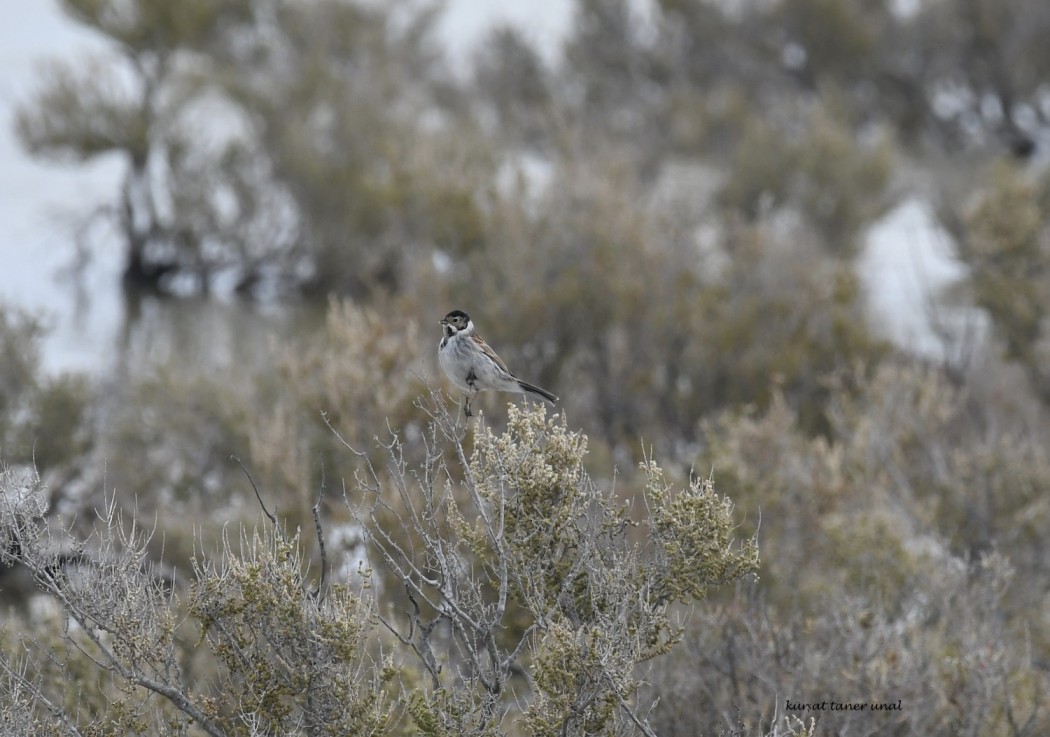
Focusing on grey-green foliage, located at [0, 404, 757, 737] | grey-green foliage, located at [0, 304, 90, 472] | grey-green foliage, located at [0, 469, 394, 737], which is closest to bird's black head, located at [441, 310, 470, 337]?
grey-green foliage, located at [0, 404, 757, 737]

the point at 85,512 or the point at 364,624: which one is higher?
the point at 85,512

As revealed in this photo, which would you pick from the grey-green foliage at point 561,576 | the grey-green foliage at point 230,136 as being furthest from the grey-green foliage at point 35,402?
the grey-green foliage at point 230,136

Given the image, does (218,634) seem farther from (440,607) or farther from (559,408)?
(559,408)

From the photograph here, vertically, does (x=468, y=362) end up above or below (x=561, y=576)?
above

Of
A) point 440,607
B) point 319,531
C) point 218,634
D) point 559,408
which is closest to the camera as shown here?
point 319,531

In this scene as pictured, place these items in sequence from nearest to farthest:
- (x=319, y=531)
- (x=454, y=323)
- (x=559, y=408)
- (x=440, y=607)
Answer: (x=319, y=531) → (x=440, y=607) → (x=454, y=323) → (x=559, y=408)

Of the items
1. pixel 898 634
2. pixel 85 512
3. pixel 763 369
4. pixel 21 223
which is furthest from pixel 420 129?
pixel 898 634

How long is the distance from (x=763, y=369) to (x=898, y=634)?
10.7 metres

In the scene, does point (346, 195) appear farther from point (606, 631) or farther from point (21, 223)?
point (606, 631)

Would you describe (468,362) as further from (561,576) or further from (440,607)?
(440,607)

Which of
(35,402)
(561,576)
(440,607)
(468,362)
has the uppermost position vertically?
(35,402)

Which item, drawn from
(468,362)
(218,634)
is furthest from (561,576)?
(468,362)

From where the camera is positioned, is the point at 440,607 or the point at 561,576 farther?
the point at 561,576

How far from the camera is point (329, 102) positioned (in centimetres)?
4003
